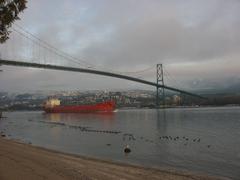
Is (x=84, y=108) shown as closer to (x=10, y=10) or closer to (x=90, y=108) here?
(x=90, y=108)

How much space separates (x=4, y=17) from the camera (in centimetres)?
836

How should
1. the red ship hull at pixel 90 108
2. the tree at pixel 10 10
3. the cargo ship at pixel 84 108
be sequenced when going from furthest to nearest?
the cargo ship at pixel 84 108, the red ship hull at pixel 90 108, the tree at pixel 10 10

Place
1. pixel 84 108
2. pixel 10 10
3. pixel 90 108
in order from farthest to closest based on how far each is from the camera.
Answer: pixel 84 108, pixel 90 108, pixel 10 10

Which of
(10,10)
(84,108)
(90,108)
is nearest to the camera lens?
(10,10)

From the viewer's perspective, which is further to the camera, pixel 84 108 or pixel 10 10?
pixel 84 108

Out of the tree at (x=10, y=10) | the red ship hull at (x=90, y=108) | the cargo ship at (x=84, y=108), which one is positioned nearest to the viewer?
the tree at (x=10, y=10)

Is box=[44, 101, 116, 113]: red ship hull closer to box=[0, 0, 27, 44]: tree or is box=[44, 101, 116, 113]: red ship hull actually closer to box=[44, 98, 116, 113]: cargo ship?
box=[44, 98, 116, 113]: cargo ship

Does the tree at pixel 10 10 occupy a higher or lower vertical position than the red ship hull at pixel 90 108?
higher

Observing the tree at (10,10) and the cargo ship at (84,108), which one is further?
the cargo ship at (84,108)

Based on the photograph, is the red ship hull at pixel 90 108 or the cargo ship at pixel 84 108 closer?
the red ship hull at pixel 90 108

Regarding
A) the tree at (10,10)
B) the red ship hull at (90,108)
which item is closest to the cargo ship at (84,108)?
the red ship hull at (90,108)

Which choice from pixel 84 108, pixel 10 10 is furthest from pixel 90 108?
pixel 10 10

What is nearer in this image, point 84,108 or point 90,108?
point 90,108

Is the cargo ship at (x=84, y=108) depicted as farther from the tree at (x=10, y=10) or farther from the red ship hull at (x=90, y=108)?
the tree at (x=10, y=10)
